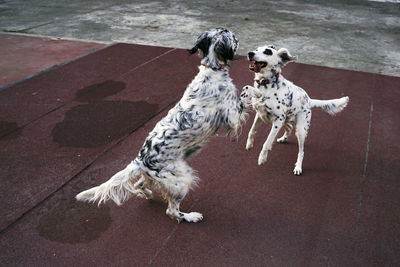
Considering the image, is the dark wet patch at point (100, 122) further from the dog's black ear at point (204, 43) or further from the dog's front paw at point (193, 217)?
the dog's black ear at point (204, 43)

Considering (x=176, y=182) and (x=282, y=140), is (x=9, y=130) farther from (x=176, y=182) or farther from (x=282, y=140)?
(x=282, y=140)

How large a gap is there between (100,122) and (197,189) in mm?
2371

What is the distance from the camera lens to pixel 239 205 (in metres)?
4.29

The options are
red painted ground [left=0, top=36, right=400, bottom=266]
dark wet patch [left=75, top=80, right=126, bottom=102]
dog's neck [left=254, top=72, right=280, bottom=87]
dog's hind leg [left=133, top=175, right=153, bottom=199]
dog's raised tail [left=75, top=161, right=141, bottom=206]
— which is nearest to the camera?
dog's raised tail [left=75, top=161, right=141, bottom=206]

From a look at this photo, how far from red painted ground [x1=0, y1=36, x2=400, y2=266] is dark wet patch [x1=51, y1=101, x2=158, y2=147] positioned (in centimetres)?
2

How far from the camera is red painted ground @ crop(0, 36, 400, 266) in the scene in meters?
3.65

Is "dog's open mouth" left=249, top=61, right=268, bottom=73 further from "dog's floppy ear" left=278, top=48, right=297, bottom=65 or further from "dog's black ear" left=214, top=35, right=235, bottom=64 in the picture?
"dog's black ear" left=214, top=35, right=235, bottom=64

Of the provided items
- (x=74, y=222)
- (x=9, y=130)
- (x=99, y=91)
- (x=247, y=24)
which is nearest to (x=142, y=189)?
(x=74, y=222)

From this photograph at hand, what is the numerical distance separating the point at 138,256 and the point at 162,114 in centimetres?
309

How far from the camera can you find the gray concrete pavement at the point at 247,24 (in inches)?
374

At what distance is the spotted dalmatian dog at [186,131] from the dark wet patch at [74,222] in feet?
1.45

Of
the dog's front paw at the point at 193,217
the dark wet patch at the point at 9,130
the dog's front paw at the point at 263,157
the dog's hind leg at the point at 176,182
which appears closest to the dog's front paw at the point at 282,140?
the dog's front paw at the point at 263,157

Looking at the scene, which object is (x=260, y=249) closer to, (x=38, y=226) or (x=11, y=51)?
(x=38, y=226)

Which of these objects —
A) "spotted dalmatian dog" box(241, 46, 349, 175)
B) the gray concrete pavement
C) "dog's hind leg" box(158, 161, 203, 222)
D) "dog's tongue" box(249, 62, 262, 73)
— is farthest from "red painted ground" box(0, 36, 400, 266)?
the gray concrete pavement
